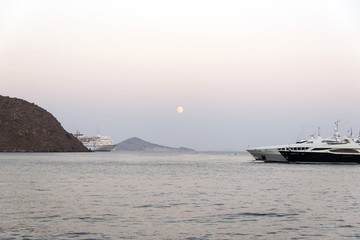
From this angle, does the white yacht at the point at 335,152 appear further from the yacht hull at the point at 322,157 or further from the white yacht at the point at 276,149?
the white yacht at the point at 276,149

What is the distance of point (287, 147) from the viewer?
13562 cm

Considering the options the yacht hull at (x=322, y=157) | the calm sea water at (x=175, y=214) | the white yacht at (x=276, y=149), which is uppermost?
the white yacht at (x=276, y=149)

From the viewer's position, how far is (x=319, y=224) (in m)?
31.4

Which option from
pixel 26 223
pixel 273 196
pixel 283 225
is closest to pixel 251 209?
pixel 283 225

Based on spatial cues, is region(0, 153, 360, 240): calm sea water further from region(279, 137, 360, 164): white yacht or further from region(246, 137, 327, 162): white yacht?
region(246, 137, 327, 162): white yacht

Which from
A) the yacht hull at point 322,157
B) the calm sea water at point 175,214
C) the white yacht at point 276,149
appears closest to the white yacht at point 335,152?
the yacht hull at point 322,157

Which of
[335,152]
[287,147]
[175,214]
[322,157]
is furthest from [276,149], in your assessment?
[175,214]

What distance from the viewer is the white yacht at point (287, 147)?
422 feet

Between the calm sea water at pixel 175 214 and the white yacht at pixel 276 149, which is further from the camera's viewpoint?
the white yacht at pixel 276 149

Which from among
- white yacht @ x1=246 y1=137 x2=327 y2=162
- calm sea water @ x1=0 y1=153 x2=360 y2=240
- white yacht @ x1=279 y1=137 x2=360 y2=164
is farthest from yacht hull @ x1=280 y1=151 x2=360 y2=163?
calm sea water @ x1=0 y1=153 x2=360 y2=240

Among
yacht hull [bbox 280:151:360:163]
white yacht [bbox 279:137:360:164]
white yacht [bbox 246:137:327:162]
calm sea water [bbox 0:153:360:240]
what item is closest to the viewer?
calm sea water [bbox 0:153:360:240]

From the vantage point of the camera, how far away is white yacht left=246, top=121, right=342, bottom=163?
129 metres

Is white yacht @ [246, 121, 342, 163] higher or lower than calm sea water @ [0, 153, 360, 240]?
higher

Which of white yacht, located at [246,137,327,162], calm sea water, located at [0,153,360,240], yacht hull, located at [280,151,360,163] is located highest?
white yacht, located at [246,137,327,162]
